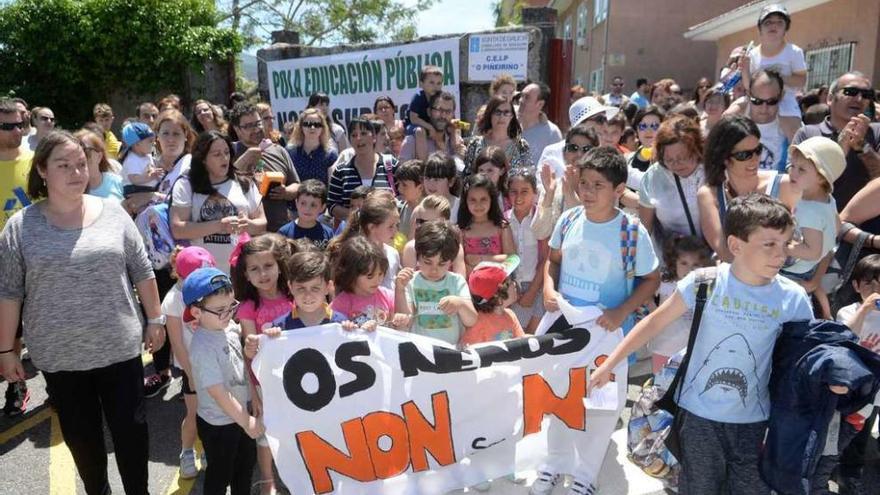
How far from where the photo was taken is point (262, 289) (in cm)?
365

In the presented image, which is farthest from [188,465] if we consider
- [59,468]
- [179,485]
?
[59,468]

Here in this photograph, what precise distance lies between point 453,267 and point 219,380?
1.51 metres

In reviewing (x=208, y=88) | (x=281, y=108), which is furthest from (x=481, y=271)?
(x=208, y=88)

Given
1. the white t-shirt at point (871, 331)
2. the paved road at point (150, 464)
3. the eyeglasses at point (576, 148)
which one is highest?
the eyeglasses at point (576, 148)

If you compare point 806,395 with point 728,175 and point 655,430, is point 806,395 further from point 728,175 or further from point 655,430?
point 728,175

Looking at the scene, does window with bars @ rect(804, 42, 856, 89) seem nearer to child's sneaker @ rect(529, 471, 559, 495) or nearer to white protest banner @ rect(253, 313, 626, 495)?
white protest banner @ rect(253, 313, 626, 495)

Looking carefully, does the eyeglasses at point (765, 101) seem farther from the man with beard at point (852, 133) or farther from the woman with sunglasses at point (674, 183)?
the woman with sunglasses at point (674, 183)

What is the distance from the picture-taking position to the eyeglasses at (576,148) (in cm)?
471

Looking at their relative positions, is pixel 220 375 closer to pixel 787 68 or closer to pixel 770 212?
pixel 770 212

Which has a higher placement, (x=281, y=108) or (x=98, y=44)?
(x=98, y=44)

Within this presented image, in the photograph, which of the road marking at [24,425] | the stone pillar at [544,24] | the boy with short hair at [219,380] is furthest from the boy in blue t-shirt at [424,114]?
the road marking at [24,425]

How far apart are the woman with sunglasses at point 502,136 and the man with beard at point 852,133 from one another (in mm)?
2164

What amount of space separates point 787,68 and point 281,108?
7.74 meters

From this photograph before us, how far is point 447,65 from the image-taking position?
345 inches
